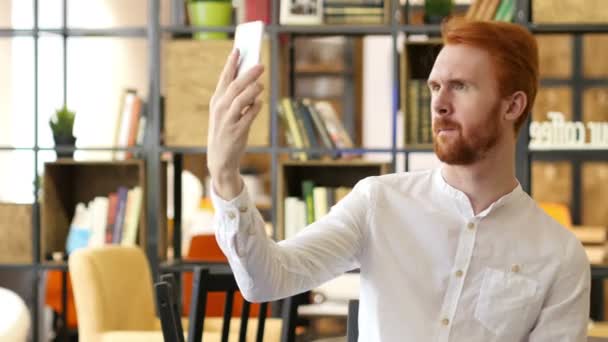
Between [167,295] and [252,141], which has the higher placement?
[252,141]

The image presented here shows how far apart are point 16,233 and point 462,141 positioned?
3213 mm

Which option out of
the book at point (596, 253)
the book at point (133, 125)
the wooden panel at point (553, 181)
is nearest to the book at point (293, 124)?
the book at point (133, 125)

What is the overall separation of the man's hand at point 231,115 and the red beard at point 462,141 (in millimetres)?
511

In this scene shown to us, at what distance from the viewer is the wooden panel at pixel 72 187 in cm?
454

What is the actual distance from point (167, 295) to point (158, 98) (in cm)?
236

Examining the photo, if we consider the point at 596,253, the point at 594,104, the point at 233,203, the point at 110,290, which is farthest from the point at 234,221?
the point at 594,104

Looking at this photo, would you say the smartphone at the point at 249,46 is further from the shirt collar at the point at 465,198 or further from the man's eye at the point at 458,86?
the shirt collar at the point at 465,198

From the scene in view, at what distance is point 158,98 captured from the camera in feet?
14.5

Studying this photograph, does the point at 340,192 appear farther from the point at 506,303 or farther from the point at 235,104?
the point at 235,104

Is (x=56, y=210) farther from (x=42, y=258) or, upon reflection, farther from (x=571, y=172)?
(x=571, y=172)

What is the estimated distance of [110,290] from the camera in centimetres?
362

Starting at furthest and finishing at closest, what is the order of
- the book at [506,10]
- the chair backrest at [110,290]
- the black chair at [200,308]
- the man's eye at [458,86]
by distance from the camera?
the book at [506,10], the chair backrest at [110,290], the black chair at [200,308], the man's eye at [458,86]

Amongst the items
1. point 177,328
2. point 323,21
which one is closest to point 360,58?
point 323,21

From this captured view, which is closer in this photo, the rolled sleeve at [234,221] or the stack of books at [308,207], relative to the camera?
the rolled sleeve at [234,221]
